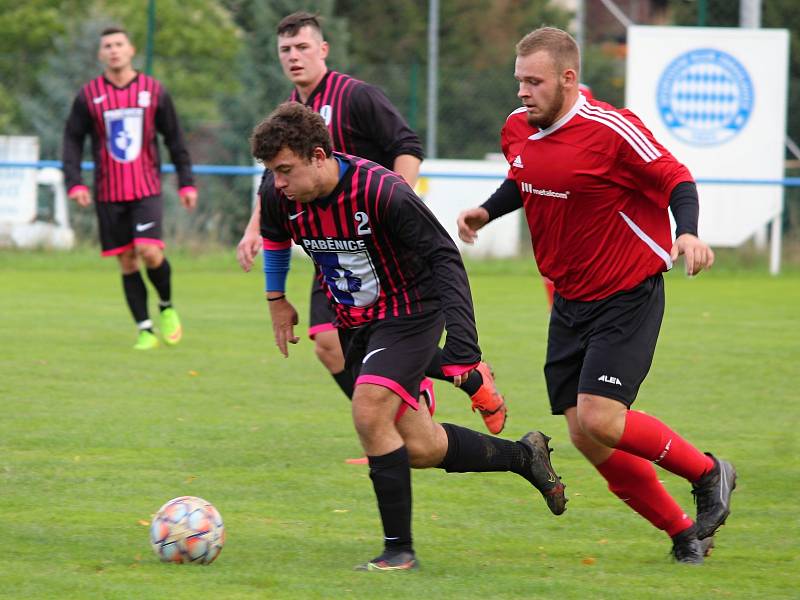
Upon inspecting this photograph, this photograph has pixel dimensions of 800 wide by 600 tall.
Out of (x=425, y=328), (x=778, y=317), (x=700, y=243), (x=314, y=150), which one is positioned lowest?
(x=778, y=317)

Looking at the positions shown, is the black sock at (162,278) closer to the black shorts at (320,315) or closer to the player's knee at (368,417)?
the black shorts at (320,315)

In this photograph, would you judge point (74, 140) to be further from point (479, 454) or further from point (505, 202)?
point (479, 454)

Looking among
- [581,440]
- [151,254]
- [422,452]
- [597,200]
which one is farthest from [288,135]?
[151,254]

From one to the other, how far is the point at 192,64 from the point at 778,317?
9.67 metres

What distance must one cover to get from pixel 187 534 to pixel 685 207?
6.35 ft

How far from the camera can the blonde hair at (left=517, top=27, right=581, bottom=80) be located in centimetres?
478

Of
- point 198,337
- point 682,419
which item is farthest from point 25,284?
point 682,419

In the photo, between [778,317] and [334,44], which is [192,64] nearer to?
[334,44]

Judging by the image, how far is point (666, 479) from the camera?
20.7 feet

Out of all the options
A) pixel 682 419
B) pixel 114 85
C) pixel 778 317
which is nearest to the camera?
pixel 682 419

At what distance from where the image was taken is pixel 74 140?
1026 cm

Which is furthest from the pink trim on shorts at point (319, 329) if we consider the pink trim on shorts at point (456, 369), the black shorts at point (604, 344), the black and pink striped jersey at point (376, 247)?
the pink trim on shorts at point (456, 369)

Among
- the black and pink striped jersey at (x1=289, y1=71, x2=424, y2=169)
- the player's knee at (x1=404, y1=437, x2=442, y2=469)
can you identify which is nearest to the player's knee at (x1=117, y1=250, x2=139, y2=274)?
the black and pink striped jersey at (x1=289, y1=71, x2=424, y2=169)

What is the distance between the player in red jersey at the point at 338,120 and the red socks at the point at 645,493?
1.72m
